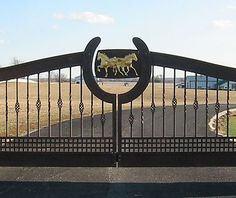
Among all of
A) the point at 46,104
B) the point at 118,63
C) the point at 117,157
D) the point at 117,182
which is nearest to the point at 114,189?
the point at 117,182

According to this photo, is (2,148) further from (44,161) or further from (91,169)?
(91,169)

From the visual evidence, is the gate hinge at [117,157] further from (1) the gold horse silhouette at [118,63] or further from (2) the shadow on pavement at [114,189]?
(1) the gold horse silhouette at [118,63]

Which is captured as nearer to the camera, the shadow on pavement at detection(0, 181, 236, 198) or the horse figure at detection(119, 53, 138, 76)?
the shadow on pavement at detection(0, 181, 236, 198)

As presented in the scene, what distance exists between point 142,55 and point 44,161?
104 inches

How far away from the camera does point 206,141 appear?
326 inches

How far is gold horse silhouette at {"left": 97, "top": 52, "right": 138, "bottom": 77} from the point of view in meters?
8.23

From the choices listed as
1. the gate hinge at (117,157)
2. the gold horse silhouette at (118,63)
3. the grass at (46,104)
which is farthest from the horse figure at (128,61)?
the grass at (46,104)

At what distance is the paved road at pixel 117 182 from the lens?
275 inches

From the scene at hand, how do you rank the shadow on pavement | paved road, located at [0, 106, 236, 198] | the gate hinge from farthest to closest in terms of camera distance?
the gate hinge → paved road, located at [0, 106, 236, 198] → the shadow on pavement

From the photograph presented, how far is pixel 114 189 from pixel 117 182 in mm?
580

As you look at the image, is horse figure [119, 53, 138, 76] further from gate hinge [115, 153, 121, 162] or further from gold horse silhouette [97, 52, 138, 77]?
gate hinge [115, 153, 121, 162]

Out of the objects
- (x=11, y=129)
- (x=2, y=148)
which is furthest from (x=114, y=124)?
(x=11, y=129)

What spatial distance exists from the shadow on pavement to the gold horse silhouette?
2106 mm

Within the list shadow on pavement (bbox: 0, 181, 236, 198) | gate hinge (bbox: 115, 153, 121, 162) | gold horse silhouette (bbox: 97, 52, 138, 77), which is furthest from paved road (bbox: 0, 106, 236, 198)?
gold horse silhouette (bbox: 97, 52, 138, 77)
